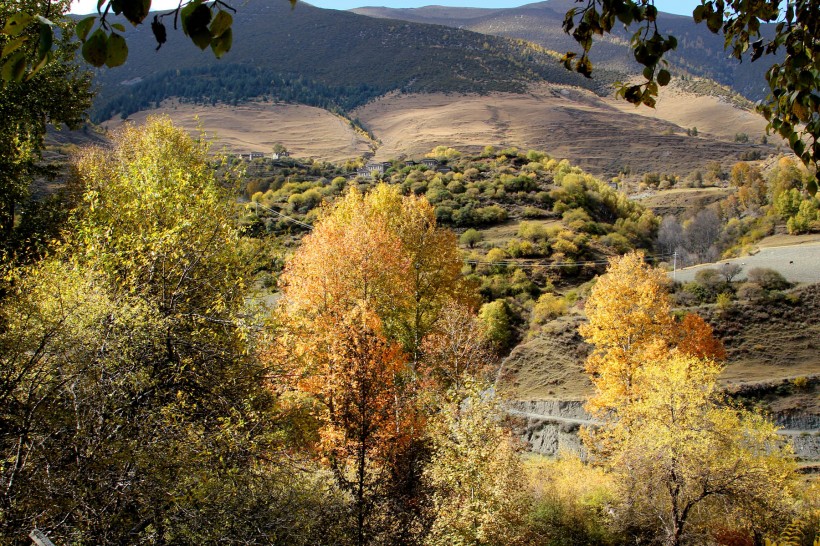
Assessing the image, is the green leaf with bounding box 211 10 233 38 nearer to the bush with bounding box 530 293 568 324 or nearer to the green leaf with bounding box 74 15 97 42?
the green leaf with bounding box 74 15 97 42

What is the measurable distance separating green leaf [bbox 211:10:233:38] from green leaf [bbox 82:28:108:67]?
1.12ft

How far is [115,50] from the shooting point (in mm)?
1889

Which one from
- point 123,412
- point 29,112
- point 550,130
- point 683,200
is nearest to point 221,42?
point 123,412

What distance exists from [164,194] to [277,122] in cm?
15212

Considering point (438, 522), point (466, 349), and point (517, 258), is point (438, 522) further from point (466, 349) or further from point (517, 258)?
point (517, 258)

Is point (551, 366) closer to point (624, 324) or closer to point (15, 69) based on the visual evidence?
point (624, 324)

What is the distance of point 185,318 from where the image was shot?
9133 millimetres

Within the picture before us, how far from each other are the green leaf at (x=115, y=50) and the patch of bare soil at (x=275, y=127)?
122m

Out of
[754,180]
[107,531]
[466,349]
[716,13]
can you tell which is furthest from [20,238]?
[754,180]

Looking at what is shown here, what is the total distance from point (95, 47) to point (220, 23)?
400 millimetres

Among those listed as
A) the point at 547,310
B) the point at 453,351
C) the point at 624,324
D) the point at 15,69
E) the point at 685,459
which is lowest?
the point at 547,310

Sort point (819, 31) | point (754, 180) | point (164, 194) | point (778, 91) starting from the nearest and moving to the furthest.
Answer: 1. point (819, 31)
2. point (778, 91)
3. point (164, 194)
4. point (754, 180)

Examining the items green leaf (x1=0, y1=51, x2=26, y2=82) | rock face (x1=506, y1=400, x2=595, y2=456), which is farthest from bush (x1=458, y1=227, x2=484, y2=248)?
green leaf (x1=0, y1=51, x2=26, y2=82)

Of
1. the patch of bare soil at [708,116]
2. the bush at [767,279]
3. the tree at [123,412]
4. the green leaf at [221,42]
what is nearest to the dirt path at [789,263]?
the bush at [767,279]
